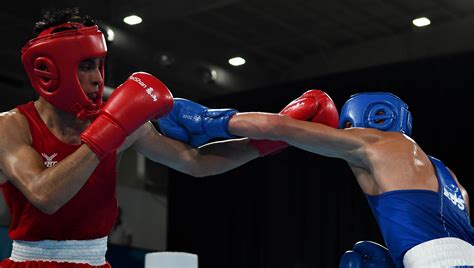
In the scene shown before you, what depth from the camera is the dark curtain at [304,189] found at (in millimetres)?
6609

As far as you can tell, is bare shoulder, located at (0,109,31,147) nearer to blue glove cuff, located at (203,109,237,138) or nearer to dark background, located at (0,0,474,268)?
blue glove cuff, located at (203,109,237,138)

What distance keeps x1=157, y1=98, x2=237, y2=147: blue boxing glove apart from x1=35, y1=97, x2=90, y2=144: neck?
48cm

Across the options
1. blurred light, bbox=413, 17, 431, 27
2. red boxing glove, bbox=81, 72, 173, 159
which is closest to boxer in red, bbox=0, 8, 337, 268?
red boxing glove, bbox=81, 72, 173, 159

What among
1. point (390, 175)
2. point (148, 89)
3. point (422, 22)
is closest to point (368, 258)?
point (390, 175)

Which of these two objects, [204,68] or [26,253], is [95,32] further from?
[204,68]

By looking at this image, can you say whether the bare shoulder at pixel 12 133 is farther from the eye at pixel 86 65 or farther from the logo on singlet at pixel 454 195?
the logo on singlet at pixel 454 195

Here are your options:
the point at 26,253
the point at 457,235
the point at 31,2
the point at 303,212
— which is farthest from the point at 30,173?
the point at 303,212

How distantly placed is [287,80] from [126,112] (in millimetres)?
5244

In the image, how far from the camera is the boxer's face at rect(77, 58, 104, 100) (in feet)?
8.08

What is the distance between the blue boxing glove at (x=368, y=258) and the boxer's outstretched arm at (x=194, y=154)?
21.8 inches

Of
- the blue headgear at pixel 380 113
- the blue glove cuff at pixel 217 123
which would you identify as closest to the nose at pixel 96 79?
the blue glove cuff at pixel 217 123

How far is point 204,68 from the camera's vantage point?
7.66 m

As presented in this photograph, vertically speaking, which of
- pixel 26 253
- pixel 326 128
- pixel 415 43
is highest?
pixel 415 43

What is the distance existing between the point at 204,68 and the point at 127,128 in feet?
17.8
